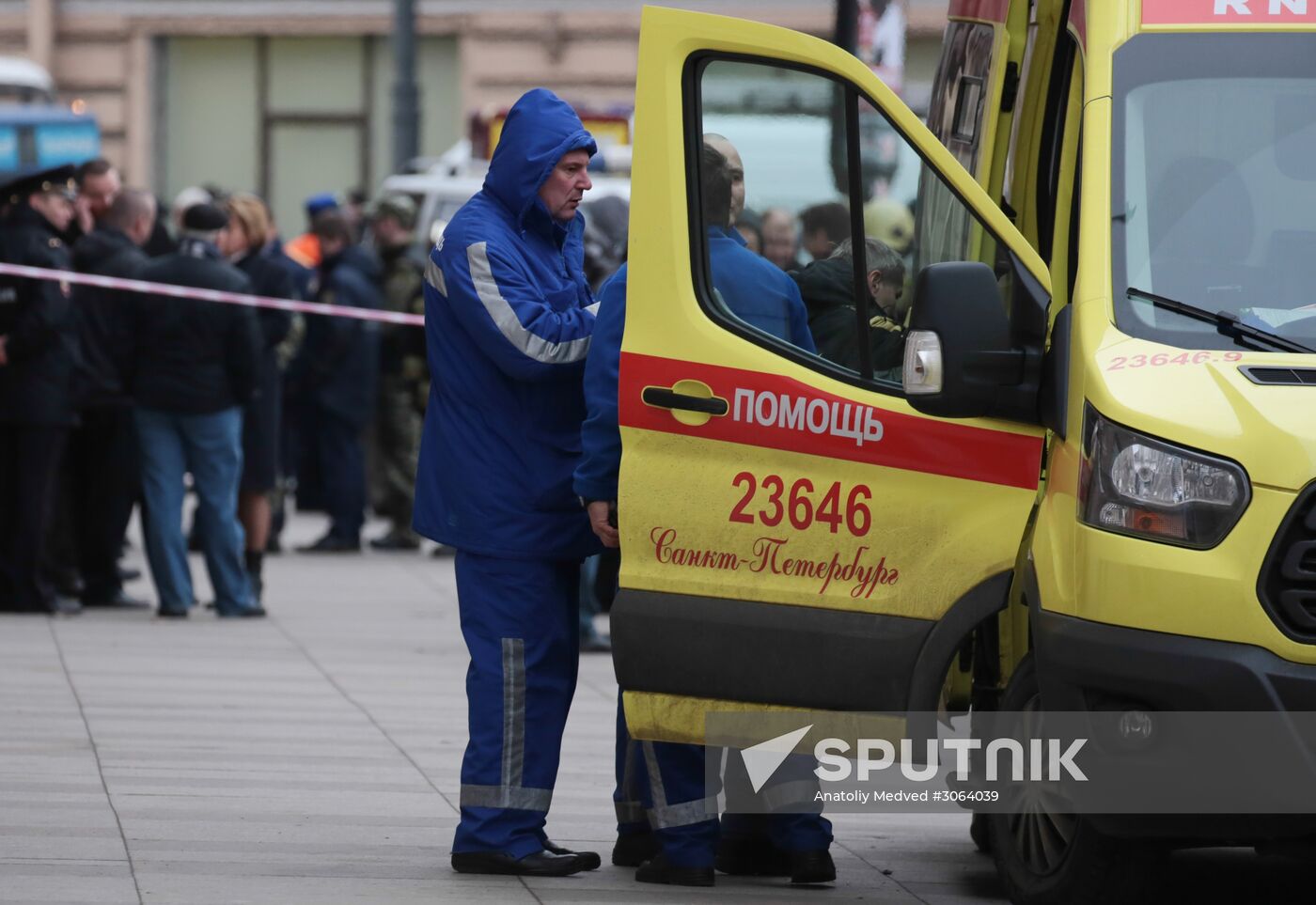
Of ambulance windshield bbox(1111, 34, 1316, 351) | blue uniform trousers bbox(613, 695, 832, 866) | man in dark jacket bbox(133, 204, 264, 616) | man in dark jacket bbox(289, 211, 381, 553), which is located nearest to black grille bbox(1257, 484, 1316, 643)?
ambulance windshield bbox(1111, 34, 1316, 351)

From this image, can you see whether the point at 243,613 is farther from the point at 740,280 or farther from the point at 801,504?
the point at 801,504

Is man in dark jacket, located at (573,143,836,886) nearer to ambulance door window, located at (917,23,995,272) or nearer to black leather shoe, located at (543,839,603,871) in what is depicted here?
black leather shoe, located at (543,839,603,871)

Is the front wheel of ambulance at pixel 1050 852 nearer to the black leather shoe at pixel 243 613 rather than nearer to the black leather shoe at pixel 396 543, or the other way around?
the black leather shoe at pixel 243 613

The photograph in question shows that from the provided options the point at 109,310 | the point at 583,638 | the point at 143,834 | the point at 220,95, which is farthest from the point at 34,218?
the point at 220,95

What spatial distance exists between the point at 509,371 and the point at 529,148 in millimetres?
595

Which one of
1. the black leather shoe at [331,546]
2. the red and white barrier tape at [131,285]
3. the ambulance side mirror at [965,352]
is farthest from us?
the black leather shoe at [331,546]

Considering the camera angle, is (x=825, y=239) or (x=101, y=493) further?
(x=101, y=493)

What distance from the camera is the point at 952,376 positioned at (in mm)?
5414

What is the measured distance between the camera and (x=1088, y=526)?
17.3ft

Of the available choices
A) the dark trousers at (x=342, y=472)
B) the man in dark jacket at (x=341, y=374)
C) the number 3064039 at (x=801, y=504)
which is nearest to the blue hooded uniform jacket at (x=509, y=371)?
the number 3064039 at (x=801, y=504)

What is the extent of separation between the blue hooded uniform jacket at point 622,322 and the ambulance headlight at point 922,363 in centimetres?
35

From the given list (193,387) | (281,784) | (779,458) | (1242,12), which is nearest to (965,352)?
(779,458)

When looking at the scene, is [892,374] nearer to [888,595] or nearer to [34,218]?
[888,595]

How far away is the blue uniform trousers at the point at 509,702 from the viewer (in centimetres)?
626
